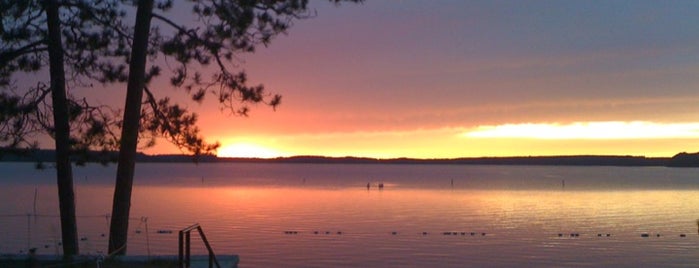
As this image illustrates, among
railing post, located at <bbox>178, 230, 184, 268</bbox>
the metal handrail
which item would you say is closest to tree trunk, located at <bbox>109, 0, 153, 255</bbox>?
the metal handrail

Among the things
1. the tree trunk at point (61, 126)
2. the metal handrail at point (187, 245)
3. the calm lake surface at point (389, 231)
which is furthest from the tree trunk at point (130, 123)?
the calm lake surface at point (389, 231)

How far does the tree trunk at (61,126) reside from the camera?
14359mm

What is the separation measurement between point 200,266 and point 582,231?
30.3 m

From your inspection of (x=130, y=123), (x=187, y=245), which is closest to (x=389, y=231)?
(x=130, y=123)

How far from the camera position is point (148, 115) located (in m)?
Answer: 15.5

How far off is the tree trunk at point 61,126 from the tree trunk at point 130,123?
0.84m

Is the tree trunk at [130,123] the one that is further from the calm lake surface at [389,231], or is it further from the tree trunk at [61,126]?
the calm lake surface at [389,231]

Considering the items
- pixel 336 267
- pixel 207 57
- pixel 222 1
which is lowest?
pixel 336 267

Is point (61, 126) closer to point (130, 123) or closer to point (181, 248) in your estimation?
point (130, 123)

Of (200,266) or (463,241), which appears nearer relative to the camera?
(200,266)

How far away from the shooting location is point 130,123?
14.6 meters

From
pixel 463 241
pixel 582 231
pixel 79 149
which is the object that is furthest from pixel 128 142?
pixel 582 231

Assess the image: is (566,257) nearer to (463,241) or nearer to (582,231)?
(463,241)

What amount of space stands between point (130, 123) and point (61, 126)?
1.23 meters
